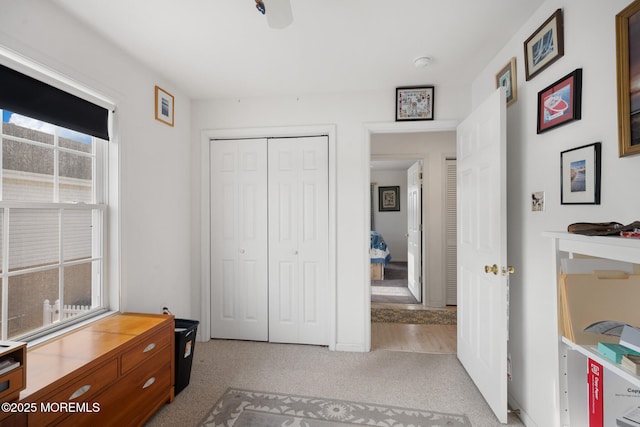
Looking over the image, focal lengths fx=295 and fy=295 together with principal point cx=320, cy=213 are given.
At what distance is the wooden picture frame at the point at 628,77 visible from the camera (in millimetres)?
1051

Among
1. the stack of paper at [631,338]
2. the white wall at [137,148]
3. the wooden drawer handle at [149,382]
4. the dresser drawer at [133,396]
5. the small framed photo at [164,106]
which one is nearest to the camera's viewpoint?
the stack of paper at [631,338]

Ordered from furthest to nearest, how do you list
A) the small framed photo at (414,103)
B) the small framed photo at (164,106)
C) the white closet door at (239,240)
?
the white closet door at (239,240), the small framed photo at (414,103), the small framed photo at (164,106)

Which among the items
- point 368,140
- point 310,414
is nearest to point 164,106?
point 368,140

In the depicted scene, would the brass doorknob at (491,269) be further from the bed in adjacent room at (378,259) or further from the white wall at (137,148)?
the bed in adjacent room at (378,259)

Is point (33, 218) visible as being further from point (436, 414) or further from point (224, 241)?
point (436, 414)

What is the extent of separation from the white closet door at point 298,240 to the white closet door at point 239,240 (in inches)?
4.2

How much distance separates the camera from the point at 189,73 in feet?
8.10

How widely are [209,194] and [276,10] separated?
214cm

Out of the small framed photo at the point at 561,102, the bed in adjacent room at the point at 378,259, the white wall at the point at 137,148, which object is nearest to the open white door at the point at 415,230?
the bed in adjacent room at the point at 378,259

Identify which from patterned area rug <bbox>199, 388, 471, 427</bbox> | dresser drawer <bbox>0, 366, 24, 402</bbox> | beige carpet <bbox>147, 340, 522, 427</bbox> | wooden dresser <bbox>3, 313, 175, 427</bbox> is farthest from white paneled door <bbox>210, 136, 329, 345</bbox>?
dresser drawer <bbox>0, 366, 24, 402</bbox>

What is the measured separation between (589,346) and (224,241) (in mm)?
2780

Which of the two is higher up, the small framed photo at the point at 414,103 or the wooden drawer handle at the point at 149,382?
the small framed photo at the point at 414,103

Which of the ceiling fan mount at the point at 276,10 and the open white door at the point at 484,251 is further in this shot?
the open white door at the point at 484,251

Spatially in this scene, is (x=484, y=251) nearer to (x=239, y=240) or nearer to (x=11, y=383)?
(x=239, y=240)
